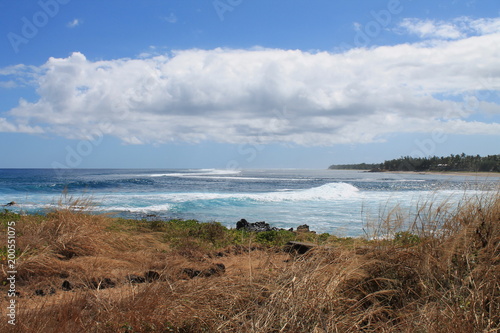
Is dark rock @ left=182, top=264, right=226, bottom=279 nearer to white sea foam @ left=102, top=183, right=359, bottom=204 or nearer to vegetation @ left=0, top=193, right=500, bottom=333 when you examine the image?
vegetation @ left=0, top=193, right=500, bottom=333

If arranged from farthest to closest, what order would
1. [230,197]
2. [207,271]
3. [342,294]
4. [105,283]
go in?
[230,197]
[207,271]
[105,283]
[342,294]

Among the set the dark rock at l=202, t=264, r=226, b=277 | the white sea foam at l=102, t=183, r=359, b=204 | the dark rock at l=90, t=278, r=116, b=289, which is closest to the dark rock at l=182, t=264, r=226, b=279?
the dark rock at l=202, t=264, r=226, b=277

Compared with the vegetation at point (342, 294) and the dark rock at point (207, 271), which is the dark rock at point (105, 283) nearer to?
the vegetation at point (342, 294)

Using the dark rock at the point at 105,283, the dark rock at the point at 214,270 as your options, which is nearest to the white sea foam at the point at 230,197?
the dark rock at the point at 214,270

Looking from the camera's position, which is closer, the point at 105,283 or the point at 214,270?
the point at 105,283

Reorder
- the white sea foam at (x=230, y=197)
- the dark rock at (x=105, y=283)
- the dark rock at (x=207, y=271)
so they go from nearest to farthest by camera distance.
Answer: the dark rock at (x=105, y=283)
the dark rock at (x=207, y=271)
the white sea foam at (x=230, y=197)

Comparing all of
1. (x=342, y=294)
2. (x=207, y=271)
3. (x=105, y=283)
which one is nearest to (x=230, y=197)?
(x=207, y=271)

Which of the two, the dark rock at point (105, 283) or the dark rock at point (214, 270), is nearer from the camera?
the dark rock at point (105, 283)

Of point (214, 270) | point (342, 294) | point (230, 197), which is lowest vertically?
point (230, 197)

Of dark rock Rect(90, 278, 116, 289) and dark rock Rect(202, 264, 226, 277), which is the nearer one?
dark rock Rect(90, 278, 116, 289)

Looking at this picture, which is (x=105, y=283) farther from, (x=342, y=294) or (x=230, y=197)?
(x=230, y=197)

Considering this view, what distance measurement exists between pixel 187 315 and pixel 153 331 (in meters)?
0.34

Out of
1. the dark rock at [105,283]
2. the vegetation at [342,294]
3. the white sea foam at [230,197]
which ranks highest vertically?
the vegetation at [342,294]

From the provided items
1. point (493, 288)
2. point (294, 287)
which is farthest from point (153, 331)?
point (493, 288)
